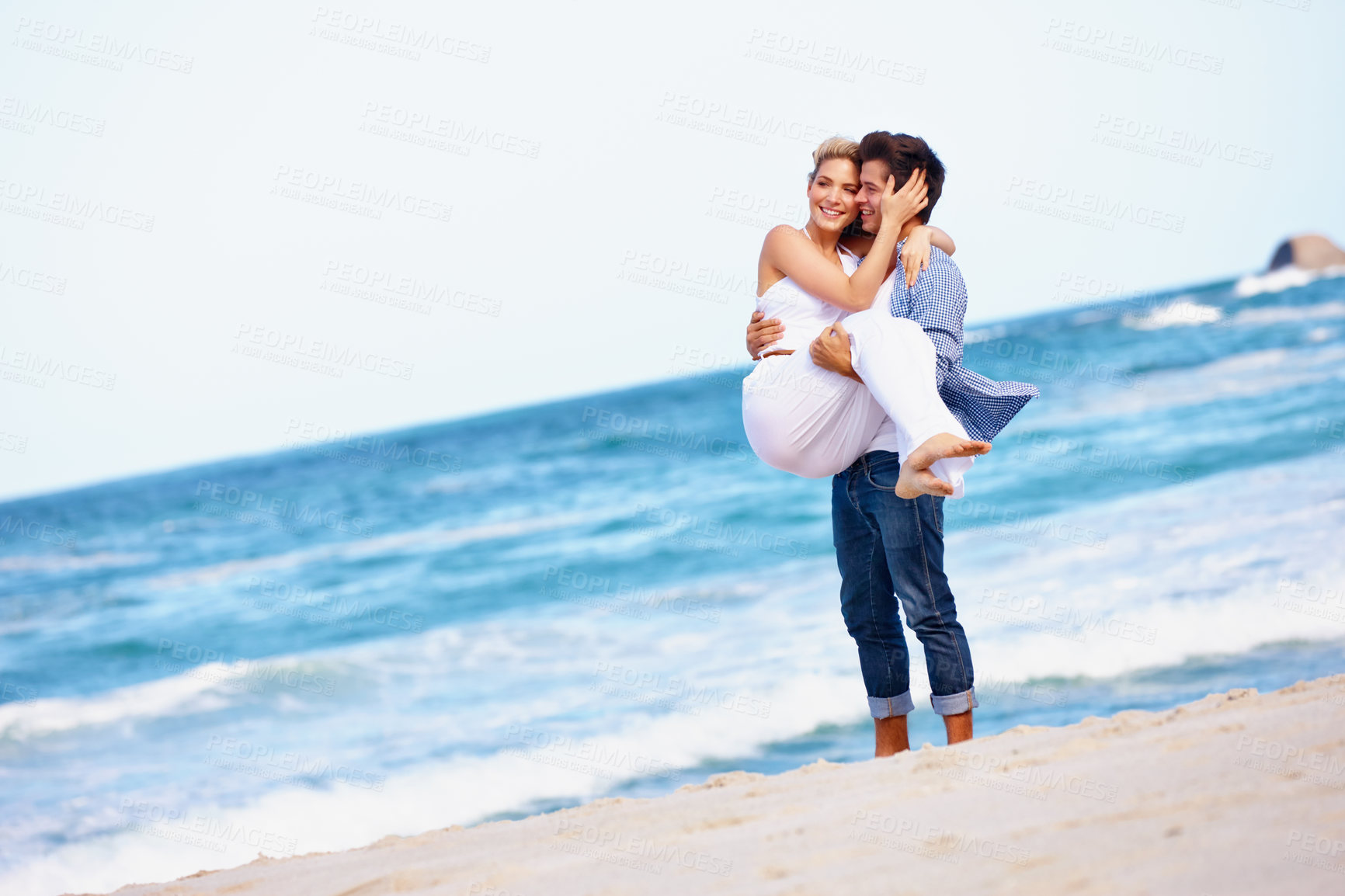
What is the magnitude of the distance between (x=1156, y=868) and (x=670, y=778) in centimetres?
386

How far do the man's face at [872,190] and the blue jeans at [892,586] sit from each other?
2.52ft

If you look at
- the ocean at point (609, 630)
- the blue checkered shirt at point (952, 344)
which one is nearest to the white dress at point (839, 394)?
the blue checkered shirt at point (952, 344)

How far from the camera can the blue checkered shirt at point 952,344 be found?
3104mm

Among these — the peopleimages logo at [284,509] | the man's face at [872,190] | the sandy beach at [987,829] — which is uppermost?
the peopleimages logo at [284,509]

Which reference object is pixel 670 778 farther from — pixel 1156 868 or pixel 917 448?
pixel 1156 868

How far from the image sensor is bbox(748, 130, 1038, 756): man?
10.1 feet

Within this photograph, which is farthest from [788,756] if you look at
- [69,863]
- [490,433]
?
[490,433]

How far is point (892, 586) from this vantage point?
3.33 meters

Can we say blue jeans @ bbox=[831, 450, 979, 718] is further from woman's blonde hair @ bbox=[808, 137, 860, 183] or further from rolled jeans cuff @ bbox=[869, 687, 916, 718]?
woman's blonde hair @ bbox=[808, 137, 860, 183]

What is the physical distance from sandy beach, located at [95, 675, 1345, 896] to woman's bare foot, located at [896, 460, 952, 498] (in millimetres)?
748

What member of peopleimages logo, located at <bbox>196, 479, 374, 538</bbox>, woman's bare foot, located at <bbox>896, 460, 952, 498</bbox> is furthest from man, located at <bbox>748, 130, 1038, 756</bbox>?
peopleimages logo, located at <bbox>196, 479, 374, 538</bbox>

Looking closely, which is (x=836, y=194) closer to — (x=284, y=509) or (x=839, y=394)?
(x=839, y=394)

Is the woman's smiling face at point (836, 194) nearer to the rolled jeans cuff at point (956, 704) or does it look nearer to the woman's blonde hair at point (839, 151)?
the woman's blonde hair at point (839, 151)

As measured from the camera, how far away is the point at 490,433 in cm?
3544
